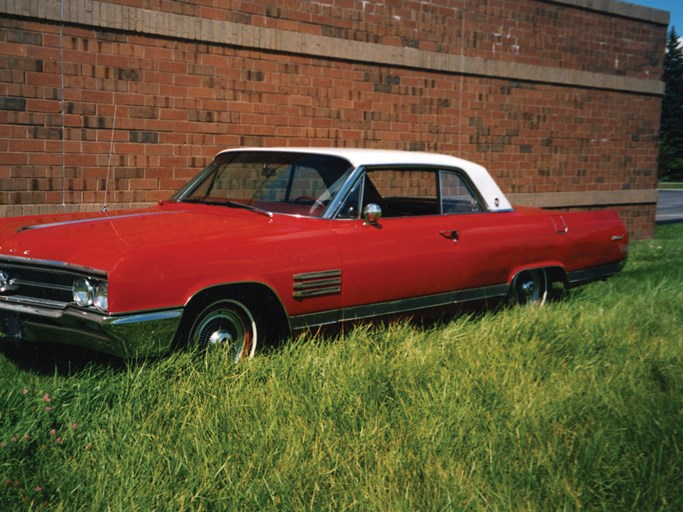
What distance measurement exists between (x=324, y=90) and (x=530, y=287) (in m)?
4.04

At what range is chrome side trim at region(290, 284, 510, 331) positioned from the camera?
16.1ft

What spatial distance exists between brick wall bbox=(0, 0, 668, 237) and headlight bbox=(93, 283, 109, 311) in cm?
365

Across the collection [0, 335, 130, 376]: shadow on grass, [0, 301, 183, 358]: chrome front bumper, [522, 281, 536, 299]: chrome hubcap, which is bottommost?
[0, 335, 130, 376]: shadow on grass

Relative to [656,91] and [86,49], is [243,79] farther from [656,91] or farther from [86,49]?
[656,91]

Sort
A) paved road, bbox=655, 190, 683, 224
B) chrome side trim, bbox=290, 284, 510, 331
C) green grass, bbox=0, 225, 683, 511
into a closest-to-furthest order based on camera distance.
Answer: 1. green grass, bbox=0, 225, 683, 511
2. chrome side trim, bbox=290, 284, 510, 331
3. paved road, bbox=655, 190, 683, 224

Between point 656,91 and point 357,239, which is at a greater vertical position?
point 656,91

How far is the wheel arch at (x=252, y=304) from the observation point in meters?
4.43

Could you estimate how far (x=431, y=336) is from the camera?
5.43 m

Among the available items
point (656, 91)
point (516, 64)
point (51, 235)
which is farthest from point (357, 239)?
point (656, 91)

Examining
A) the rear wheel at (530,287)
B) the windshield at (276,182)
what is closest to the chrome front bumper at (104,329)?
the windshield at (276,182)

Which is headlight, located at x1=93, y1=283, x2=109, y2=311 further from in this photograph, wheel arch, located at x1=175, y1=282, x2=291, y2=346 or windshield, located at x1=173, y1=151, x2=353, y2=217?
windshield, located at x1=173, y1=151, x2=353, y2=217

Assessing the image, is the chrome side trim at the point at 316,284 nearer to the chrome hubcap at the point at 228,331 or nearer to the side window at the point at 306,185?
the chrome hubcap at the point at 228,331

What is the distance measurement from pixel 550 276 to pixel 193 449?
403 centimetres

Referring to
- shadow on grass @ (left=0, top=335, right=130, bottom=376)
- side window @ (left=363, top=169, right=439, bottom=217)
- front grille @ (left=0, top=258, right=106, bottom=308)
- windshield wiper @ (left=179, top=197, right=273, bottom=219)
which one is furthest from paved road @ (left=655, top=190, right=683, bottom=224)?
front grille @ (left=0, top=258, right=106, bottom=308)
